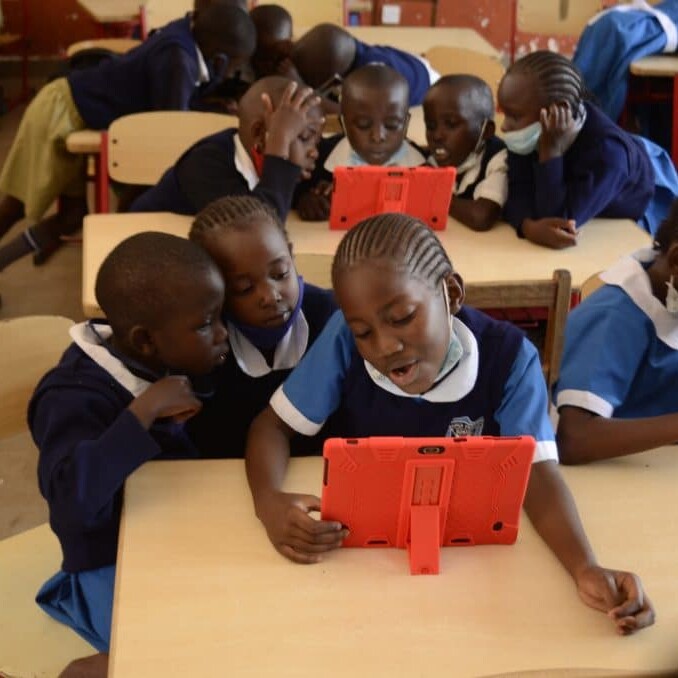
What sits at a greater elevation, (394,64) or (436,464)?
(394,64)

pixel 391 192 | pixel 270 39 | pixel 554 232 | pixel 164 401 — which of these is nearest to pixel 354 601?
pixel 164 401

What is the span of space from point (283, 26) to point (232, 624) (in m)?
3.08

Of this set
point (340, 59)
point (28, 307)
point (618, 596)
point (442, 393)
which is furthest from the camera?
point (28, 307)

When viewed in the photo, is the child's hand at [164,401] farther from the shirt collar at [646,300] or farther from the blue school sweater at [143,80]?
the blue school sweater at [143,80]

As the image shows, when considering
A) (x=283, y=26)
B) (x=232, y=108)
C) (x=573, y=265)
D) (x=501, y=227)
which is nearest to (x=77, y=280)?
(x=232, y=108)

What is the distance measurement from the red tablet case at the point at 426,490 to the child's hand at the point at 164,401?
27 centimetres

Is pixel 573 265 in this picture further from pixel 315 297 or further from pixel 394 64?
pixel 394 64

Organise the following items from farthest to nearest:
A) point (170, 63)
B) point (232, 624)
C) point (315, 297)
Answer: point (170, 63), point (315, 297), point (232, 624)

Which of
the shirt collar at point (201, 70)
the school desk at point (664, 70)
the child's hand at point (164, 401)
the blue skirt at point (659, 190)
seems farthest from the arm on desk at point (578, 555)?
the school desk at point (664, 70)

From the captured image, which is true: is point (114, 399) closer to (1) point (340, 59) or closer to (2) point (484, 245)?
(2) point (484, 245)

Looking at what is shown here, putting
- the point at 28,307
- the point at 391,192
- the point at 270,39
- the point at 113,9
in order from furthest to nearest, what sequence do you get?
the point at 113,9, the point at 270,39, the point at 28,307, the point at 391,192

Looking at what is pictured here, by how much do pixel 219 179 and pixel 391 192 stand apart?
45cm

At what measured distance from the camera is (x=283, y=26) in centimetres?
372

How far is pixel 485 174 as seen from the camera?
2.52 metres
